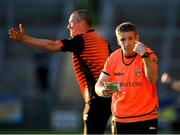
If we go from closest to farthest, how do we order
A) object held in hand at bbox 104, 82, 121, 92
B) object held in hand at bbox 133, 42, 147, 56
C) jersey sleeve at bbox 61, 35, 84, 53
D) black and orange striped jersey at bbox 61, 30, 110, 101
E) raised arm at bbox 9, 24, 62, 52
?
object held in hand at bbox 133, 42, 147, 56
object held in hand at bbox 104, 82, 121, 92
raised arm at bbox 9, 24, 62, 52
jersey sleeve at bbox 61, 35, 84, 53
black and orange striped jersey at bbox 61, 30, 110, 101

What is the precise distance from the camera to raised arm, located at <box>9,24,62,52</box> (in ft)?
28.6

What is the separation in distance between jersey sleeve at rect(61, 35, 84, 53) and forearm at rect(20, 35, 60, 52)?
0.45ft

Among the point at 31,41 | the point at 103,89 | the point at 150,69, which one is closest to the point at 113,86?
the point at 103,89

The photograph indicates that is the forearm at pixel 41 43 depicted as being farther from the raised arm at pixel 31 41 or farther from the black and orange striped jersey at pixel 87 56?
the black and orange striped jersey at pixel 87 56

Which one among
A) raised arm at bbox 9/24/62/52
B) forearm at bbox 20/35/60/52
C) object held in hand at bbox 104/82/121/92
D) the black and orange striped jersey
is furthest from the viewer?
the black and orange striped jersey

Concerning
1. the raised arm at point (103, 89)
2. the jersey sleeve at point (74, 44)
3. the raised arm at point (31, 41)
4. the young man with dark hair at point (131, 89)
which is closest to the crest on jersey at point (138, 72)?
the young man with dark hair at point (131, 89)

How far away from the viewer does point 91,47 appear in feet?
32.4

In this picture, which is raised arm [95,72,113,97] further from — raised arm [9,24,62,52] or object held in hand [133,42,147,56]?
raised arm [9,24,62,52]

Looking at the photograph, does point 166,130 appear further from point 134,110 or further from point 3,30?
point 134,110

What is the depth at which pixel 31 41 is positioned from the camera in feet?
29.4

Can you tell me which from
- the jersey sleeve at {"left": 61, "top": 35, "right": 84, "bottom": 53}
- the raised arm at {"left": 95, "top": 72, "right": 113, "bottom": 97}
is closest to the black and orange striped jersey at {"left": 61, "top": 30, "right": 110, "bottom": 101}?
the jersey sleeve at {"left": 61, "top": 35, "right": 84, "bottom": 53}

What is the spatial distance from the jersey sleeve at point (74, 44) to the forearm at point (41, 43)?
138 millimetres

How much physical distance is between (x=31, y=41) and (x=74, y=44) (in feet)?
2.98

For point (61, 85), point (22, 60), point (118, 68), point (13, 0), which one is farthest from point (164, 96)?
point (118, 68)
